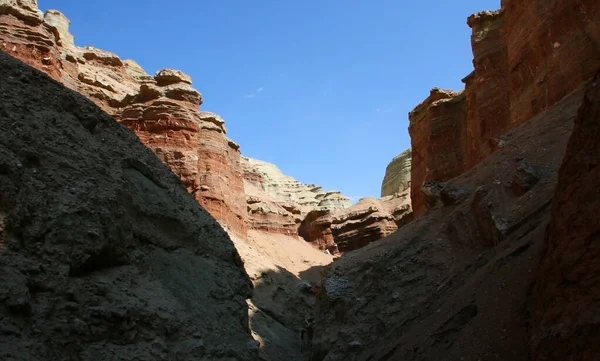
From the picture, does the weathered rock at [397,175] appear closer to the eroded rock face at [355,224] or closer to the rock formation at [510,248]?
the eroded rock face at [355,224]

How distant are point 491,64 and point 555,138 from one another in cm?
1397

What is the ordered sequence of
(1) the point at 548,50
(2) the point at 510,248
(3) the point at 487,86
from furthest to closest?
(3) the point at 487,86 → (1) the point at 548,50 → (2) the point at 510,248

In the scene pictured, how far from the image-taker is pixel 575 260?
6.04m

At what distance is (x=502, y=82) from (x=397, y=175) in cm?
4213

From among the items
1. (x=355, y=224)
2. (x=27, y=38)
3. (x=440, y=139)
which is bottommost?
(x=355, y=224)

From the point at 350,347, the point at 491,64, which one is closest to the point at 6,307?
the point at 350,347

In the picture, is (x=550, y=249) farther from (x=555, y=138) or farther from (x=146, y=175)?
(x=555, y=138)

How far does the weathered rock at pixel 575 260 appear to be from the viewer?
5.59 meters

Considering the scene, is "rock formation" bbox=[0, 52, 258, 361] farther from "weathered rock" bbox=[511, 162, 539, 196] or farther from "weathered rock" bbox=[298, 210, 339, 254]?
"weathered rock" bbox=[298, 210, 339, 254]

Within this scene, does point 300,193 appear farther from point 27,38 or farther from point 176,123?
point 27,38

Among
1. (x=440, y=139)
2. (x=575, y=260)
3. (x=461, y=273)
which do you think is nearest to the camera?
(x=575, y=260)

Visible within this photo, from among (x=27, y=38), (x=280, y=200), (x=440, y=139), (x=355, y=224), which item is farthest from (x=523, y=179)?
(x=280, y=200)

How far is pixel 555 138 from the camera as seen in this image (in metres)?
14.3

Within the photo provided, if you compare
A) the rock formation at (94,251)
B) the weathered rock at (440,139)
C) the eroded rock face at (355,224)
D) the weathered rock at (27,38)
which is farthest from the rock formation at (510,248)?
the eroded rock face at (355,224)
